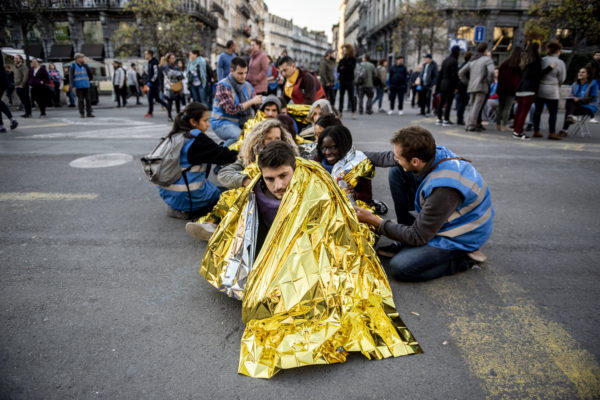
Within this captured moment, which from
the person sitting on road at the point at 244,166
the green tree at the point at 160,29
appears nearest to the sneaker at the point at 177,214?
the person sitting on road at the point at 244,166

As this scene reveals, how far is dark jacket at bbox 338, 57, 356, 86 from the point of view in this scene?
1162 centimetres

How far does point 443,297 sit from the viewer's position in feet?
8.38

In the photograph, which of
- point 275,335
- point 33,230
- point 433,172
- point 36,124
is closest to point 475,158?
point 433,172

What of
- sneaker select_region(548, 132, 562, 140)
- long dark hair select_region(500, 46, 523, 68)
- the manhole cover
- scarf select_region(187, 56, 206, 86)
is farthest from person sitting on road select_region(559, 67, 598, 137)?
scarf select_region(187, 56, 206, 86)

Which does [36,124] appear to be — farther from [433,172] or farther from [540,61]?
[540,61]

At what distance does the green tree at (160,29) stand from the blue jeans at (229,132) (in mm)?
24794

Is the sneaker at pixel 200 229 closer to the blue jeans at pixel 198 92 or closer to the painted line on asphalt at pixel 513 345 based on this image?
the painted line on asphalt at pixel 513 345

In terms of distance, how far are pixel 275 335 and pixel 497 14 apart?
43132 mm

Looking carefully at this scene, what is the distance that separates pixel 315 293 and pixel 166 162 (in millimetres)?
2236

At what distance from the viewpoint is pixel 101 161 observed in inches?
246

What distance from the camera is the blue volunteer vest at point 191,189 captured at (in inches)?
145

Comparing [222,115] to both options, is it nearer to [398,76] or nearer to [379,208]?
[379,208]

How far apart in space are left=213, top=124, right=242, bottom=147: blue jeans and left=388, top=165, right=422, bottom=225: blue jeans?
2.98 meters

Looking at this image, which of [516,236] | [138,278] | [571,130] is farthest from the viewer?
[571,130]
